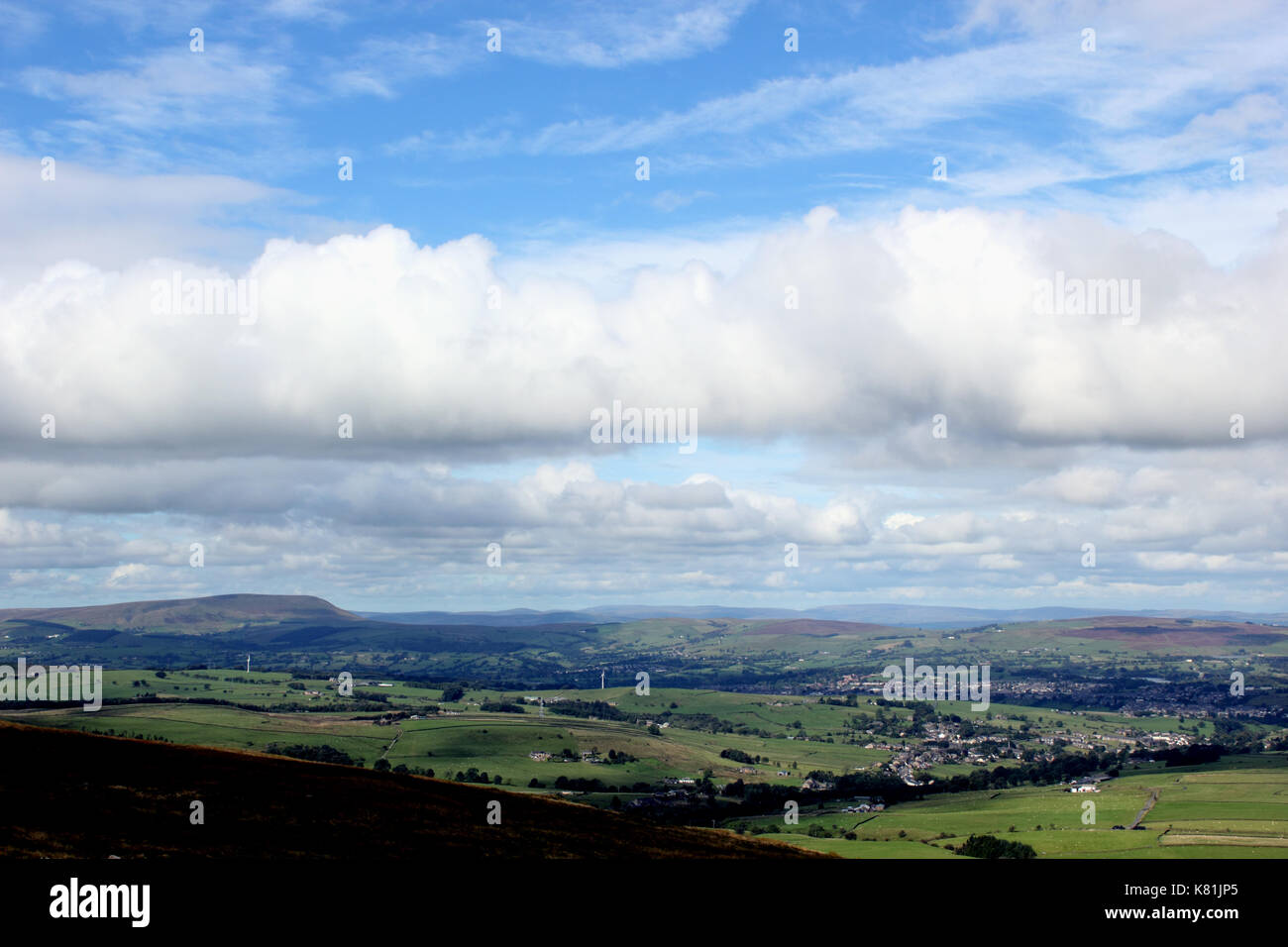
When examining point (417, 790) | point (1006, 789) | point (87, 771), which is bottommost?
point (1006, 789)

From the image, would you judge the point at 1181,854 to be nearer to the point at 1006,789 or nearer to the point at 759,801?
the point at 759,801
